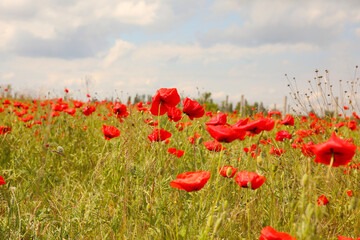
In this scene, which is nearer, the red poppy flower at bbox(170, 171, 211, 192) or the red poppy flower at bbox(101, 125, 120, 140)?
the red poppy flower at bbox(170, 171, 211, 192)

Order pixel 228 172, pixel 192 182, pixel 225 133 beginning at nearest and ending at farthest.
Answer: pixel 192 182 < pixel 225 133 < pixel 228 172

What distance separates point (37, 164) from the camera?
3109mm

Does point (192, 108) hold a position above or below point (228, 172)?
above

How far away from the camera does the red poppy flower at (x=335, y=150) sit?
38.1 inches

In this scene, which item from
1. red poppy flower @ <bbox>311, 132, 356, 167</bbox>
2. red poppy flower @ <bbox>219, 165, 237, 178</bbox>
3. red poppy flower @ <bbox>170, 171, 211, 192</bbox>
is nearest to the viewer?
red poppy flower @ <bbox>311, 132, 356, 167</bbox>

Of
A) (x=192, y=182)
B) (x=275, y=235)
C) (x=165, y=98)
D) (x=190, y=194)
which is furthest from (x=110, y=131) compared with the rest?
(x=275, y=235)

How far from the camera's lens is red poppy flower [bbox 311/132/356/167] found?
967 mm

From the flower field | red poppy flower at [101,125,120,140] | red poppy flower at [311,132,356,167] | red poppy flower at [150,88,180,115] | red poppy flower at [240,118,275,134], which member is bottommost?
the flower field

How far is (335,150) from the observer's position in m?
1.00

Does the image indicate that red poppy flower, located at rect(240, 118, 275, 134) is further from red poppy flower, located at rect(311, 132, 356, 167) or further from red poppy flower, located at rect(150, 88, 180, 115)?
red poppy flower, located at rect(150, 88, 180, 115)

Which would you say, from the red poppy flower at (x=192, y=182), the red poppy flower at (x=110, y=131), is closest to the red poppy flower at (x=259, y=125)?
the red poppy flower at (x=192, y=182)

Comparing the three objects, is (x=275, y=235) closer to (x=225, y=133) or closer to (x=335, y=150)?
(x=335, y=150)

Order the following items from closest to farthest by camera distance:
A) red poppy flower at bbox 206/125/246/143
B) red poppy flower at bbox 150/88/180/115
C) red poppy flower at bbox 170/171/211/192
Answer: red poppy flower at bbox 170/171/211/192, red poppy flower at bbox 206/125/246/143, red poppy flower at bbox 150/88/180/115

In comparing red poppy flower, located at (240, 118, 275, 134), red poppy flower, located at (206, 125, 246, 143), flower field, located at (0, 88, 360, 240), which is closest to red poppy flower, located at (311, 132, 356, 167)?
flower field, located at (0, 88, 360, 240)
